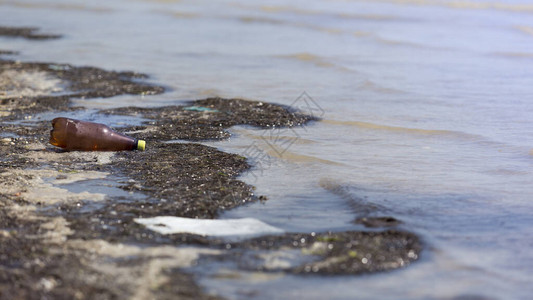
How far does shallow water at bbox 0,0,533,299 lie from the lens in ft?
12.8

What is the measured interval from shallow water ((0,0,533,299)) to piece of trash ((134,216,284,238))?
14 cm

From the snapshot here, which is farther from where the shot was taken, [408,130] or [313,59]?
[313,59]

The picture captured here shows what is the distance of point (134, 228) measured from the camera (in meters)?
4.21

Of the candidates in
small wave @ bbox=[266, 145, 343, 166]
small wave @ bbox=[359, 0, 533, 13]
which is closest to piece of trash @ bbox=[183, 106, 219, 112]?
small wave @ bbox=[266, 145, 343, 166]

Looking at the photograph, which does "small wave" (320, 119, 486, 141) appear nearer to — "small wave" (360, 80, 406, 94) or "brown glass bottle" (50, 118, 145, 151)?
"small wave" (360, 80, 406, 94)

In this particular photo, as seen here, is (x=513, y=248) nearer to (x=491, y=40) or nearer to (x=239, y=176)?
(x=239, y=176)

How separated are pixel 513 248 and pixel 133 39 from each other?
11.8 metres

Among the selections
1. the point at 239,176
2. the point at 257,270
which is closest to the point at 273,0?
the point at 239,176

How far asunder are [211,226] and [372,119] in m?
3.71

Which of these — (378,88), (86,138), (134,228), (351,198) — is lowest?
(134,228)

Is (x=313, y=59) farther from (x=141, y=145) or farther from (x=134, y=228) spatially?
(x=134, y=228)

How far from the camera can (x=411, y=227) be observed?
14.3 feet

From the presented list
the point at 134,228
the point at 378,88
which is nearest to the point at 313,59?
the point at 378,88

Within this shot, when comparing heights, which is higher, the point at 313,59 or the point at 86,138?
the point at 313,59
